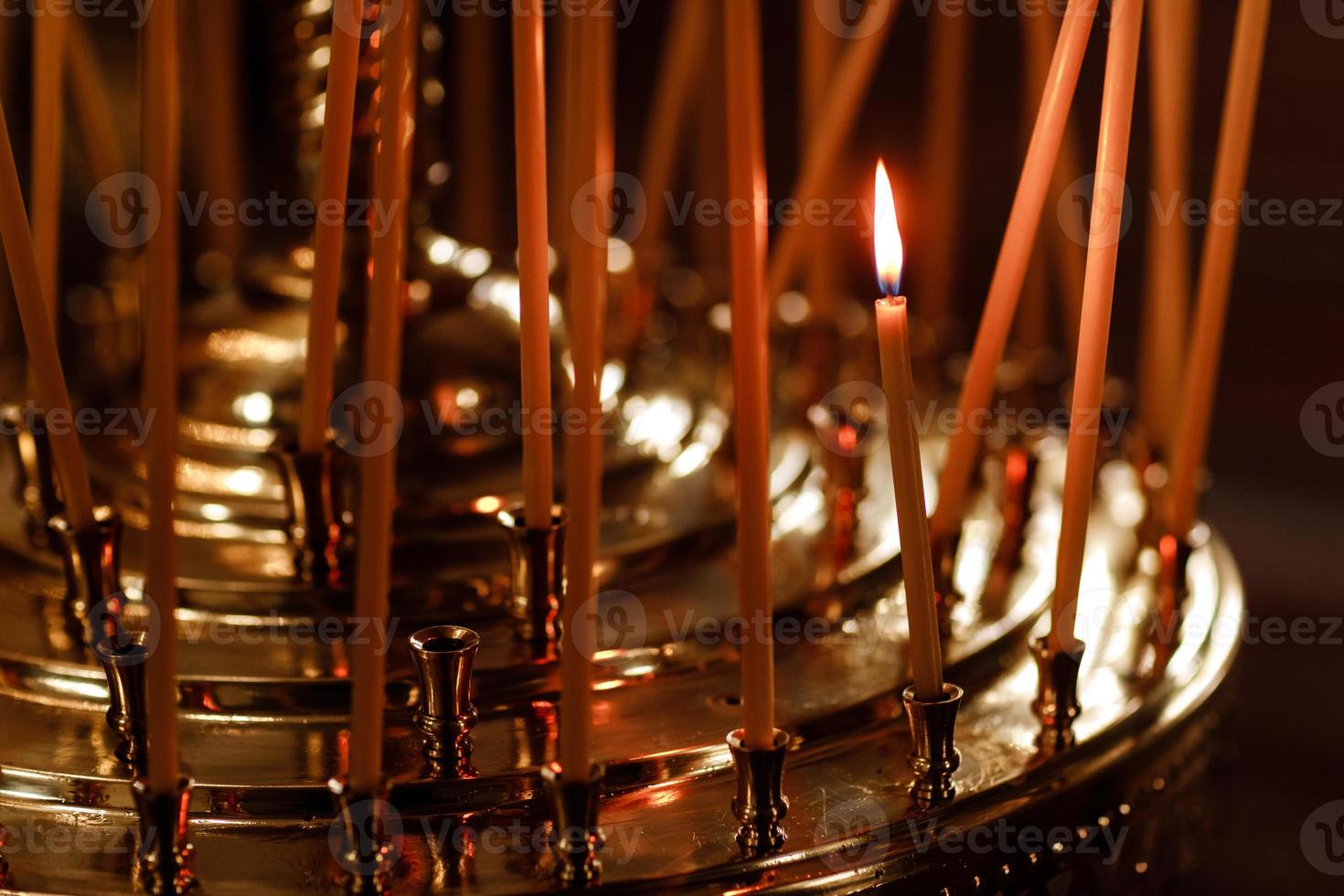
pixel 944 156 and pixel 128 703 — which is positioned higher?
pixel 944 156

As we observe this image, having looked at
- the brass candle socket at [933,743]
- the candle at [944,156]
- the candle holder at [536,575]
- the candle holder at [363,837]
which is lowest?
the candle holder at [363,837]

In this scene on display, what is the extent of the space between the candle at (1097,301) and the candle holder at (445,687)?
16 cm

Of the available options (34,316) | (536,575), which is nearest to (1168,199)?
(536,575)

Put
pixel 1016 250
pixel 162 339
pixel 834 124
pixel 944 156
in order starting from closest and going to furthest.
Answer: pixel 162 339, pixel 1016 250, pixel 834 124, pixel 944 156

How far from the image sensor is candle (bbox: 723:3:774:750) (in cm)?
32

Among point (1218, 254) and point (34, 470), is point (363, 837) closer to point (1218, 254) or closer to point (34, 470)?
point (34, 470)

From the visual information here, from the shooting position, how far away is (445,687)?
373mm

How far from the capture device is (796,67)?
3.46 ft

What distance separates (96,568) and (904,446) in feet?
0.77

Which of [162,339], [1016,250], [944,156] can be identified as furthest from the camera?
[944,156]

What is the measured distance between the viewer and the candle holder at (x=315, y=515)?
43 cm

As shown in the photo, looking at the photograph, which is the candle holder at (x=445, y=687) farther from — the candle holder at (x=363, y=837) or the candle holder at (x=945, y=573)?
the candle holder at (x=945, y=573)

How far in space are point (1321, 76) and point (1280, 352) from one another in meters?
0.17

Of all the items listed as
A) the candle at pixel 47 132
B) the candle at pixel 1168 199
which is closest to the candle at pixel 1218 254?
the candle at pixel 1168 199
